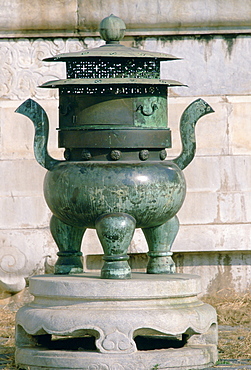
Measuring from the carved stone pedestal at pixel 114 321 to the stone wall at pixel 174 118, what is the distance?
204 centimetres

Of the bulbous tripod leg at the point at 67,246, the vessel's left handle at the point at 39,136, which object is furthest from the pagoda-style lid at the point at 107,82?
the bulbous tripod leg at the point at 67,246

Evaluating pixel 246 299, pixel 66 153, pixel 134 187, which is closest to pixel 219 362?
pixel 134 187

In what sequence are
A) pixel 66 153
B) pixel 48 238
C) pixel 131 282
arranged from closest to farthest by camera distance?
pixel 131 282 < pixel 66 153 < pixel 48 238

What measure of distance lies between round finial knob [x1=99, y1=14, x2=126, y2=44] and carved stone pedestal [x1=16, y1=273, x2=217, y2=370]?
1.51m

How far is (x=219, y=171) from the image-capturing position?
7168 mm

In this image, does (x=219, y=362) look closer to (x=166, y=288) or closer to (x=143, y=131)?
(x=166, y=288)

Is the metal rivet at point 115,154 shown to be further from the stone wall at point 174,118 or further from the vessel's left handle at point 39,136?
the stone wall at point 174,118

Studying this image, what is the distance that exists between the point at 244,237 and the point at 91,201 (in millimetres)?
2507

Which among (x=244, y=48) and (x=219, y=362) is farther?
(x=244, y=48)

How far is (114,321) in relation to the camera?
4680 mm

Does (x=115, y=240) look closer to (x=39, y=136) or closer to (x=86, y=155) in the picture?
(x=86, y=155)

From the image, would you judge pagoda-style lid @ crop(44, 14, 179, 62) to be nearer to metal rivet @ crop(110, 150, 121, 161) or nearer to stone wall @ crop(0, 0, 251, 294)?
metal rivet @ crop(110, 150, 121, 161)

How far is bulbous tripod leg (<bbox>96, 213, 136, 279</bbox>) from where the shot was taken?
4.89 metres

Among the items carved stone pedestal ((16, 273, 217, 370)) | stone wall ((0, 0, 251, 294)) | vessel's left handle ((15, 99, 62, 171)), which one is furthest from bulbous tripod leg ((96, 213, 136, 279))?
stone wall ((0, 0, 251, 294))
